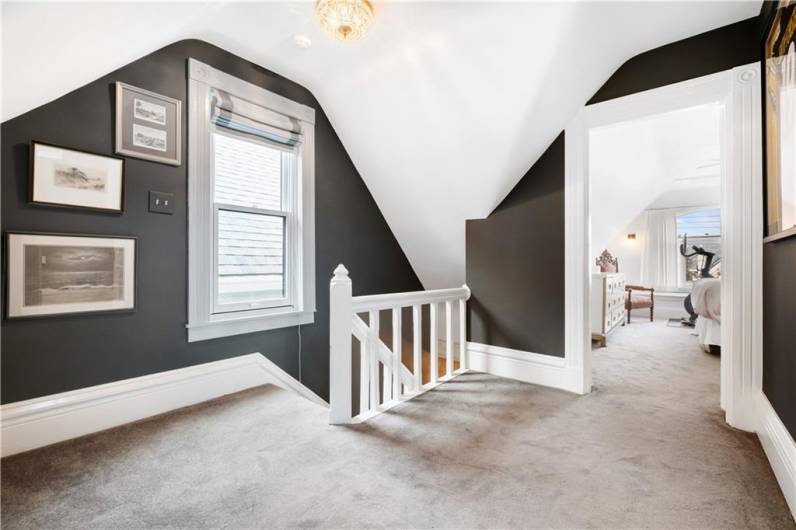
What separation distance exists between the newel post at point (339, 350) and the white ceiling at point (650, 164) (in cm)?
227

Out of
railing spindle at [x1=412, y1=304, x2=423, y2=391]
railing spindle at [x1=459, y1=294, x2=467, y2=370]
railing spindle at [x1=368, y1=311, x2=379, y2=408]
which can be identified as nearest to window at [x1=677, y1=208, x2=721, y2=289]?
railing spindle at [x1=459, y1=294, x2=467, y2=370]

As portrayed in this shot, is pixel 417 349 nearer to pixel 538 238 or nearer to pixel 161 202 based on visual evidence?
pixel 538 238

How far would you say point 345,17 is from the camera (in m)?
1.86

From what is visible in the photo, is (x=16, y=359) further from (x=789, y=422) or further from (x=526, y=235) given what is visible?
(x=789, y=422)

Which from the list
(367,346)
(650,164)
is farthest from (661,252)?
(367,346)

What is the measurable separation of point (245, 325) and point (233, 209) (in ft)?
2.56

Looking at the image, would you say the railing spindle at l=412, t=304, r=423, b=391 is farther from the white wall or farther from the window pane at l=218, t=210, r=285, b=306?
the white wall

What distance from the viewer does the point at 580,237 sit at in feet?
8.00

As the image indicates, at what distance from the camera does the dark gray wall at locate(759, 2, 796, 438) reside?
4.49ft

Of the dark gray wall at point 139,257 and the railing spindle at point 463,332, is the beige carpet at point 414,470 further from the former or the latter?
the railing spindle at point 463,332

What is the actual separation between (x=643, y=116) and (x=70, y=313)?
336 centimetres

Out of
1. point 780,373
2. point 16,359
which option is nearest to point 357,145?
point 16,359

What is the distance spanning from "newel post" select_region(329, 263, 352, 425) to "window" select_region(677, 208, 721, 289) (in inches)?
307

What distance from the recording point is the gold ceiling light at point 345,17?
1829 mm
